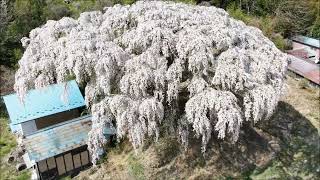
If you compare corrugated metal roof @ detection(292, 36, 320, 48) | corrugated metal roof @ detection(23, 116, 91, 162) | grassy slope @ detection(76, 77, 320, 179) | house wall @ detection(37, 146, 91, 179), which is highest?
corrugated metal roof @ detection(292, 36, 320, 48)

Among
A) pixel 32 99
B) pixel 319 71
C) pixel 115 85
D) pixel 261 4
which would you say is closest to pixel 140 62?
pixel 115 85

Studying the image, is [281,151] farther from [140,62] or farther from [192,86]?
[140,62]

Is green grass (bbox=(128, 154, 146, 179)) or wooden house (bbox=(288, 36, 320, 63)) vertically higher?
wooden house (bbox=(288, 36, 320, 63))

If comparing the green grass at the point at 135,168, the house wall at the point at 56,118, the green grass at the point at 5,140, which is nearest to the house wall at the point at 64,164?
the green grass at the point at 135,168

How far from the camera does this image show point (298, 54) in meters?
22.5

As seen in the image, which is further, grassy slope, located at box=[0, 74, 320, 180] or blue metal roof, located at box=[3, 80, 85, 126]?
blue metal roof, located at box=[3, 80, 85, 126]

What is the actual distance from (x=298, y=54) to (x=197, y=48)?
12.2 metres

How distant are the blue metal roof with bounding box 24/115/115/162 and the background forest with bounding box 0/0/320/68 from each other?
909cm

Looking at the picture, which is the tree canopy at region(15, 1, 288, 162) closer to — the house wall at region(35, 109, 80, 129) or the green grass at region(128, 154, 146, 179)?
the green grass at region(128, 154, 146, 179)

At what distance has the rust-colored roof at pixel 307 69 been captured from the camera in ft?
65.2

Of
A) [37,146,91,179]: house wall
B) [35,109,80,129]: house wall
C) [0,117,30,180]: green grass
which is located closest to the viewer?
[37,146,91,179]: house wall

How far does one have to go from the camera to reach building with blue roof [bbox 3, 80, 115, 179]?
1393 cm

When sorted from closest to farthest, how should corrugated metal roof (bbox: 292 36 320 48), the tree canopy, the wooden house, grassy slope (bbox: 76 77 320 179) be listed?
the tree canopy → grassy slope (bbox: 76 77 320 179) → the wooden house → corrugated metal roof (bbox: 292 36 320 48)

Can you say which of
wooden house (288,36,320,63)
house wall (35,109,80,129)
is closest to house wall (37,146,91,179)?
house wall (35,109,80,129)
